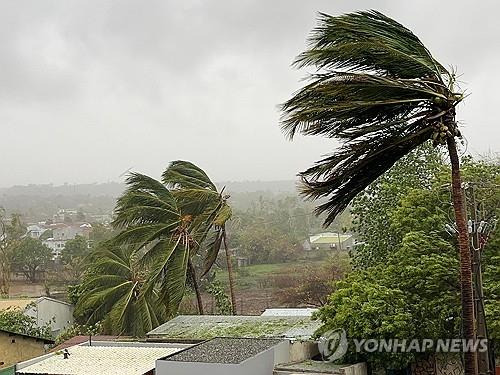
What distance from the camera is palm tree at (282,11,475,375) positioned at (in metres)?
6.68

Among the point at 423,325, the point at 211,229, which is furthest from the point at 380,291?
the point at 211,229

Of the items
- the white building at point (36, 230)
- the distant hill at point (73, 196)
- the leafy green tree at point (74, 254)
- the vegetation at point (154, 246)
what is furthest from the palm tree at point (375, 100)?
the distant hill at point (73, 196)

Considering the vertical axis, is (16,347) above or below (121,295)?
below

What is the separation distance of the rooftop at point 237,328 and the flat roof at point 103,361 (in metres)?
1.62

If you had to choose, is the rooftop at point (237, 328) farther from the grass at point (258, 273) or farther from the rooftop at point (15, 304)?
the grass at point (258, 273)

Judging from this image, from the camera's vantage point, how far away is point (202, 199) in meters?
21.3

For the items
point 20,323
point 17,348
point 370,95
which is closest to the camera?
point 370,95

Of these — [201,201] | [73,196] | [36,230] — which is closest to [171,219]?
[201,201]

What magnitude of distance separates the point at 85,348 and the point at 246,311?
24.8m

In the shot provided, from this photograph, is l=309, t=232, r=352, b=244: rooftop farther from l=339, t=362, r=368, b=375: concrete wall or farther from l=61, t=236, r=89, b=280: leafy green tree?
l=339, t=362, r=368, b=375: concrete wall

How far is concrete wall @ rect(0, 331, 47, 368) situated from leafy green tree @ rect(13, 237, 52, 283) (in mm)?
36558

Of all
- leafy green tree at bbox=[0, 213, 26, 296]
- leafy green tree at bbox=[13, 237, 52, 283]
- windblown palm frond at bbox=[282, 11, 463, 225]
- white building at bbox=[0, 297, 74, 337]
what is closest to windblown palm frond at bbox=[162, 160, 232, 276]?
white building at bbox=[0, 297, 74, 337]

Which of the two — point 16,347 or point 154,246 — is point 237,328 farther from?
point 16,347

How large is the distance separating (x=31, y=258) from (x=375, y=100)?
50155 mm
